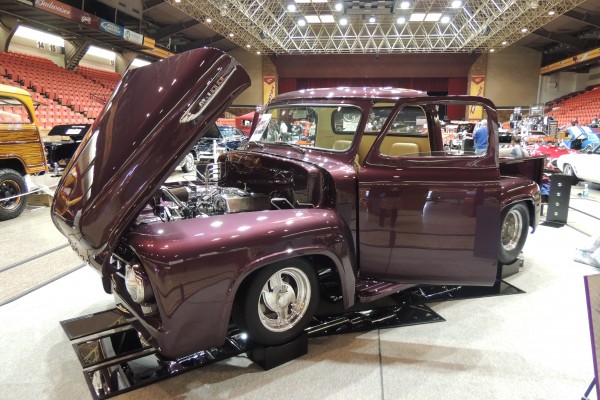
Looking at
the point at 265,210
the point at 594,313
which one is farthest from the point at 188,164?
the point at 594,313

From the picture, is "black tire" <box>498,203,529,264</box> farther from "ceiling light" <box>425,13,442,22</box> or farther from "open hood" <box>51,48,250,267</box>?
"ceiling light" <box>425,13,442,22</box>

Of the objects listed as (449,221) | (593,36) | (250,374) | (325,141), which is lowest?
(250,374)

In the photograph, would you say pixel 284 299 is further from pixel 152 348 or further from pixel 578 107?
pixel 578 107

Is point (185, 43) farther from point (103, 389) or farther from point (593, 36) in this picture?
A: point (103, 389)

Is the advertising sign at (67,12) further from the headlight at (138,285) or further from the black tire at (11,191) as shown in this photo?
the headlight at (138,285)

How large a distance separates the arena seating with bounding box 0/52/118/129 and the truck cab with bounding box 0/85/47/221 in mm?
8605

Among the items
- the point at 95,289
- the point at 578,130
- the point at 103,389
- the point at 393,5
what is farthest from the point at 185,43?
the point at 103,389

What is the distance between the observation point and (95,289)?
3.97 meters

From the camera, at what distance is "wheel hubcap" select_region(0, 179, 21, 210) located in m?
6.51

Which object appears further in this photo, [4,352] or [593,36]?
[593,36]

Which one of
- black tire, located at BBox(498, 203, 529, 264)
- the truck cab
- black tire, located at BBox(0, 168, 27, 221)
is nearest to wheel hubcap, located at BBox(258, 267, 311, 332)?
black tire, located at BBox(498, 203, 529, 264)

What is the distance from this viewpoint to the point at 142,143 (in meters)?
2.40

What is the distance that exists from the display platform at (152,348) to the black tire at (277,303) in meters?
0.10

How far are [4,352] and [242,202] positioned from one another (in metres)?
1.94
